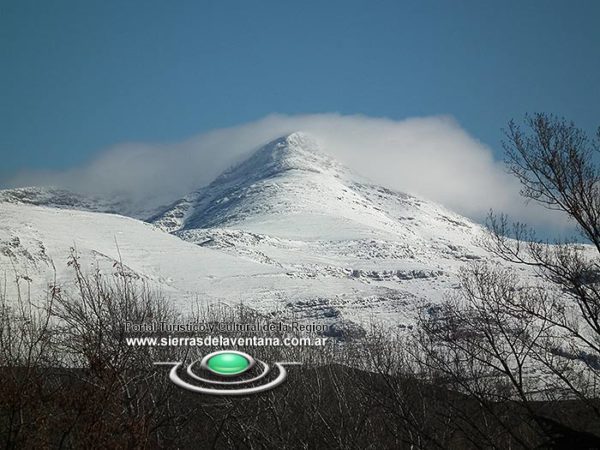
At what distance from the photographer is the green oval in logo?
10125 mm

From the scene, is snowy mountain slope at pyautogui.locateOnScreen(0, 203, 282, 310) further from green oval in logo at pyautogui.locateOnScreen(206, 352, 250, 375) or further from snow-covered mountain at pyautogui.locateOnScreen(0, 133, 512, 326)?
green oval in logo at pyautogui.locateOnScreen(206, 352, 250, 375)

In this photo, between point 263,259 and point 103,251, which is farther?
point 263,259

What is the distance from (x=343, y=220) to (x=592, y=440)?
144m

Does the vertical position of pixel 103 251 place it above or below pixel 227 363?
above

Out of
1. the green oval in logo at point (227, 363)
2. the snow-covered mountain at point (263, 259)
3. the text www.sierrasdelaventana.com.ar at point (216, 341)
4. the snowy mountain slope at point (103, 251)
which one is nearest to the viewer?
the green oval in logo at point (227, 363)

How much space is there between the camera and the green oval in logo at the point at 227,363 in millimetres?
10125

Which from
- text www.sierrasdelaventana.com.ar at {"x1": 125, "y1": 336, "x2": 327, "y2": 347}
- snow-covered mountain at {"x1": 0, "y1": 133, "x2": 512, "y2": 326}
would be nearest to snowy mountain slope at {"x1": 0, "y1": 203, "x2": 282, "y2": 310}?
snow-covered mountain at {"x1": 0, "y1": 133, "x2": 512, "y2": 326}

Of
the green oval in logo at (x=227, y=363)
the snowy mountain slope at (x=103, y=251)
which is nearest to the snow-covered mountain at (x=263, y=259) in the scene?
the snowy mountain slope at (x=103, y=251)

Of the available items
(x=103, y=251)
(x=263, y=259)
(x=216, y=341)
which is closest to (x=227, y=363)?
(x=216, y=341)

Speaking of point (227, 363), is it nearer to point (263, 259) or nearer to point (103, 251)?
point (103, 251)

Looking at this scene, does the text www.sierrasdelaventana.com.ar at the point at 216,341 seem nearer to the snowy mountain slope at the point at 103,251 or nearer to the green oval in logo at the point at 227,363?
the green oval in logo at the point at 227,363

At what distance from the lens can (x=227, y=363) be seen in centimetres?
1083

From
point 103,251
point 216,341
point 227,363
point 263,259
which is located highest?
point 103,251

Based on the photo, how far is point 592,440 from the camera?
247 inches
